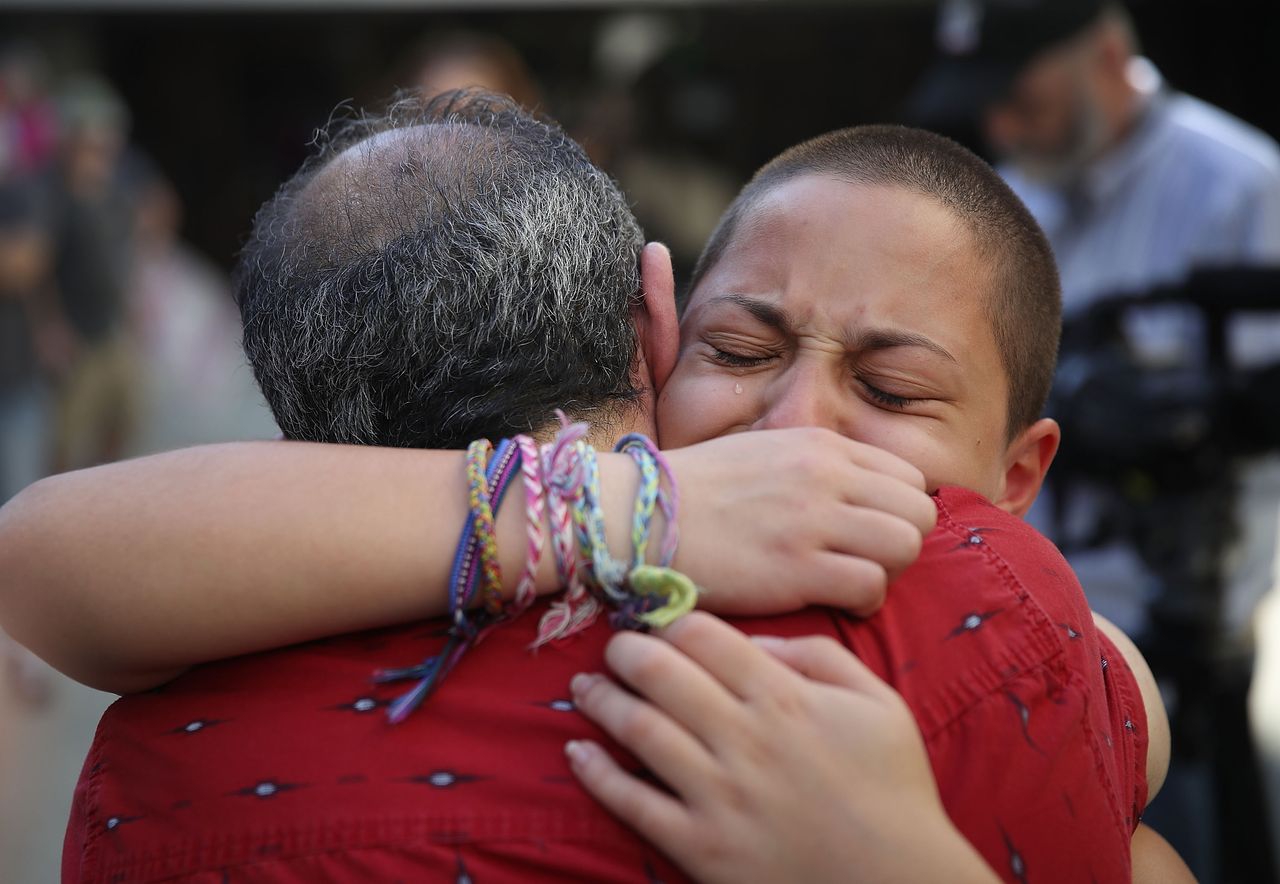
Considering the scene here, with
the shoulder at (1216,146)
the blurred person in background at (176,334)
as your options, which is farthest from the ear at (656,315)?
the blurred person in background at (176,334)

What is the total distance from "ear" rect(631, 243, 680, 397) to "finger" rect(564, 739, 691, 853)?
20.5 inches

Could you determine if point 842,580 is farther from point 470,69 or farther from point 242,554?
point 470,69

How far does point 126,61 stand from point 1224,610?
1046 centimetres

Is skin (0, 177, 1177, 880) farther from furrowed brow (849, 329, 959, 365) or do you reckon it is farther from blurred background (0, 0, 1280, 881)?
blurred background (0, 0, 1280, 881)

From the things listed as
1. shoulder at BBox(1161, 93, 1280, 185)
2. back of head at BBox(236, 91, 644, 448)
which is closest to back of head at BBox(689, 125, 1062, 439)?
back of head at BBox(236, 91, 644, 448)

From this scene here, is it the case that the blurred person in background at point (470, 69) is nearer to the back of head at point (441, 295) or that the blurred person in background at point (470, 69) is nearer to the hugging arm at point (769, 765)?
the back of head at point (441, 295)

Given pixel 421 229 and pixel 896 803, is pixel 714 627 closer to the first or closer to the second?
pixel 896 803

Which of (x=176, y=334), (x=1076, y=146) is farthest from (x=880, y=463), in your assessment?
(x=176, y=334)

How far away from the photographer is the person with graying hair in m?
1.08

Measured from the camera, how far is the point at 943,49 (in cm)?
440

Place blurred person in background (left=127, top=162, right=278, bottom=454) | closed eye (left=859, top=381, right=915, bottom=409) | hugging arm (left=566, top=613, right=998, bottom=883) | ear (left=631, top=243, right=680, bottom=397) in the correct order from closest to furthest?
hugging arm (left=566, top=613, right=998, bottom=883)
ear (left=631, top=243, right=680, bottom=397)
closed eye (left=859, top=381, right=915, bottom=409)
blurred person in background (left=127, top=162, right=278, bottom=454)

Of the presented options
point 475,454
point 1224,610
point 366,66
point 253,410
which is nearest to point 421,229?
point 475,454

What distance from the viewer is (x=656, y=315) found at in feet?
4.89

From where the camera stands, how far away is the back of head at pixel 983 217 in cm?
167
